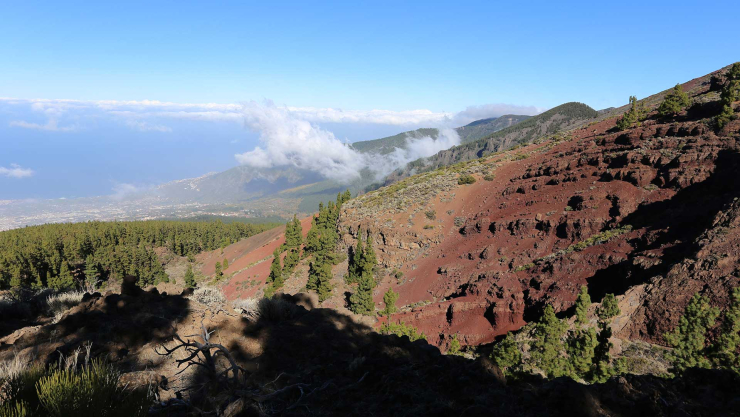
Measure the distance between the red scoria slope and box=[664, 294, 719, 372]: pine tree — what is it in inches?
23.0

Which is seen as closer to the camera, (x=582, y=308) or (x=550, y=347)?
(x=550, y=347)

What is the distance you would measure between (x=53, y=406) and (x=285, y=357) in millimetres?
5435

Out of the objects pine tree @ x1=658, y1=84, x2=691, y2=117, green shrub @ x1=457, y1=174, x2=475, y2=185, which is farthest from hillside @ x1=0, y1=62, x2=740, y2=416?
pine tree @ x1=658, y1=84, x2=691, y2=117

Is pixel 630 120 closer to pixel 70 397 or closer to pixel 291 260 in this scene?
pixel 291 260

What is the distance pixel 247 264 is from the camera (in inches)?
2279

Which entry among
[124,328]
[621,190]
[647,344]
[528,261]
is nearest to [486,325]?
[528,261]

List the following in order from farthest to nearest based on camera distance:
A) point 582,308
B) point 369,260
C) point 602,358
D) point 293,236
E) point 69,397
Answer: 1. point 293,236
2. point 369,260
3. point 582,308
4. point 602,358
5. point 69,397

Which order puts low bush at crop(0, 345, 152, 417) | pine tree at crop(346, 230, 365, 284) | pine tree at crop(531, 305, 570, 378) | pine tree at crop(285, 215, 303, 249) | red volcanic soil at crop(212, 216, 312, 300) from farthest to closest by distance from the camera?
pine tree at crop(285, 215, 303, 249)
red volcanic soil at crop(212, 216, 312, 300)
pine tree at crop(346, 230, 365, 284)
pine tree at crop(531, 305, 570, 378)
low bush at crop(0, 345, 152, 417)

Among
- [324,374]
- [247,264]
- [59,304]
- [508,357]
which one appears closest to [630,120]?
[508,357]

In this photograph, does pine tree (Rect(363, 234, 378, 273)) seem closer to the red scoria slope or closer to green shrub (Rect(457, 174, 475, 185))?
the red scoria slope

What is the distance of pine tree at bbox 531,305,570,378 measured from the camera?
46.4 ft

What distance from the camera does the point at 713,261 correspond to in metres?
14.8

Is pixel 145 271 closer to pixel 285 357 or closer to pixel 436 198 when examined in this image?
pixel 436 198

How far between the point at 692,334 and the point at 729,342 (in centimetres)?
130
